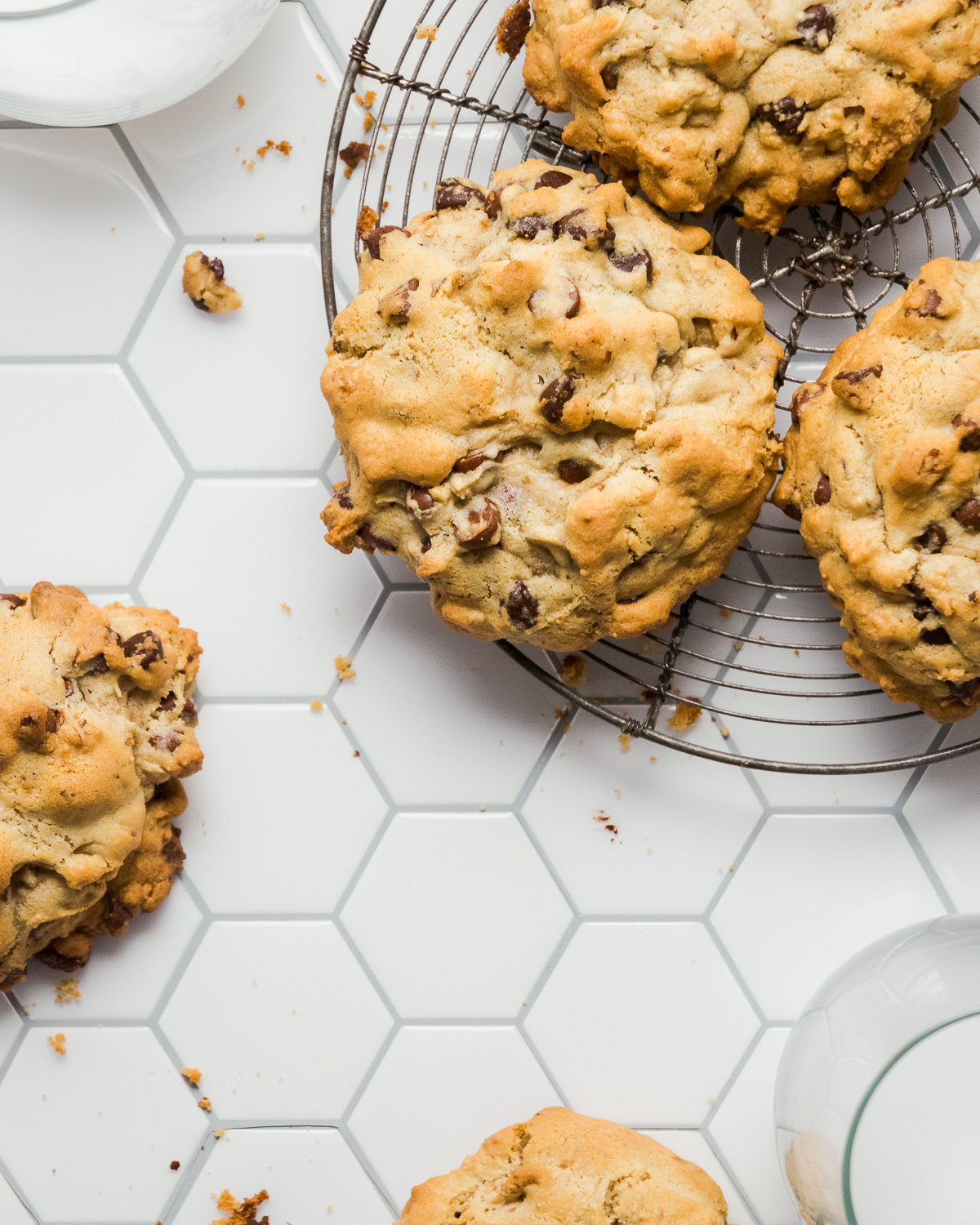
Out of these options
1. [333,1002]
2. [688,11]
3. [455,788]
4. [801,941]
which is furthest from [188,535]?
[801,941]

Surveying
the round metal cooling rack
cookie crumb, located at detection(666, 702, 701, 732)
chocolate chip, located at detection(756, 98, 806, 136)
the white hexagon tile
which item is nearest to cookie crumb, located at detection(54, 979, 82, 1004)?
the white hexagon tile

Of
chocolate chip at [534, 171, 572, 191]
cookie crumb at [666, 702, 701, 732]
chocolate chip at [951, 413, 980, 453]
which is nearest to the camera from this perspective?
chocolate chip at [951, 413, 980, 453]

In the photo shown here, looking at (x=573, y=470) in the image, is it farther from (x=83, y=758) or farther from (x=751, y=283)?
(x=83, y=758)

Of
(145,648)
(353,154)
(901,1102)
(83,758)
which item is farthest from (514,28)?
(901,1102)

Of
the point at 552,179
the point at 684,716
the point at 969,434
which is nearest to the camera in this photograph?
the point at 969,434

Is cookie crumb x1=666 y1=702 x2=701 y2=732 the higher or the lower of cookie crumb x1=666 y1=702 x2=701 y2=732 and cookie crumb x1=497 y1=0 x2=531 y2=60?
the lower

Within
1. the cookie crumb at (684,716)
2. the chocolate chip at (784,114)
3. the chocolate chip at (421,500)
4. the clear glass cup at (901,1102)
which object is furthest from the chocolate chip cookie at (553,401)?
the clear glass cup at (901,1102)

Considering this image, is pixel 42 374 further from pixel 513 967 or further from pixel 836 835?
pixel 836 835

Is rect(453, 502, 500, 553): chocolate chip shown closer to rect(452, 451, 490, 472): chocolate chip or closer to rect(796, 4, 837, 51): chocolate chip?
rect(452, 451, 490, 472): chocolate chip
